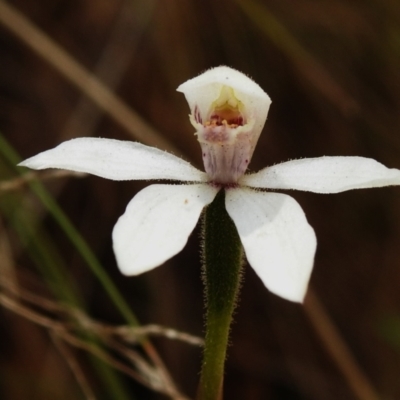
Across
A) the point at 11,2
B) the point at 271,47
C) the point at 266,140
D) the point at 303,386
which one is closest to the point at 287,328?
the point at 303,386

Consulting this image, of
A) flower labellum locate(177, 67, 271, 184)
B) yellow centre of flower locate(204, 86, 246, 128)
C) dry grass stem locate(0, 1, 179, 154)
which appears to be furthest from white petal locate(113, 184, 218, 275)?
dry grass stem locate(0, 1, 179, 154)

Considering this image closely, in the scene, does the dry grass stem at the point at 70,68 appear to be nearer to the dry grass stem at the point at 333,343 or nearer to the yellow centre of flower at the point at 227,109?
the dry grass stem at the point at 333,343

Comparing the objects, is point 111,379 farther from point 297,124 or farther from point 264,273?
point 297,124

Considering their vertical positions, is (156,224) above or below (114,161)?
below

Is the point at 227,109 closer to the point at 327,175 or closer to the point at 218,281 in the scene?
the point at 327,175

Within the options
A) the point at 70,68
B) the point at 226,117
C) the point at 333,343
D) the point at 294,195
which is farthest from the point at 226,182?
the point at 294,195

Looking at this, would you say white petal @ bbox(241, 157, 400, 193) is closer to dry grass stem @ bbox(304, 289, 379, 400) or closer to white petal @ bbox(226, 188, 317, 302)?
white petal @ bbox(226, 188, 317, 302)
